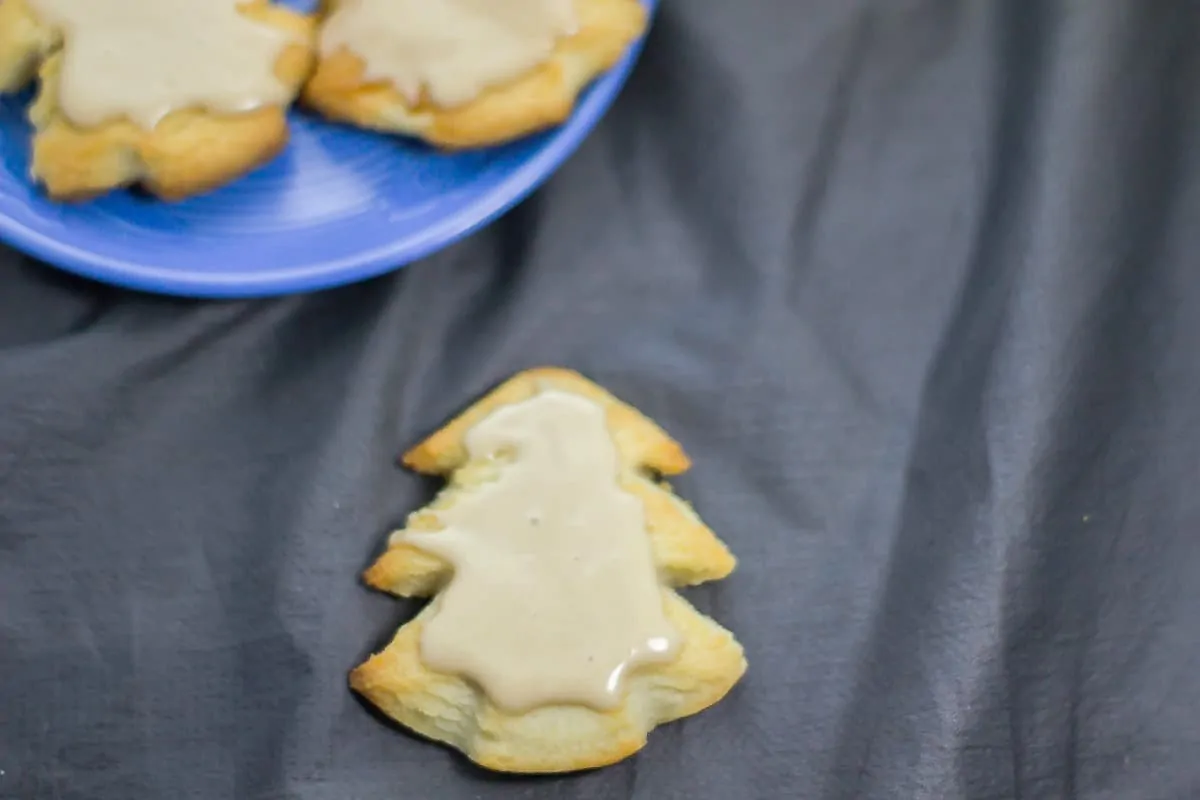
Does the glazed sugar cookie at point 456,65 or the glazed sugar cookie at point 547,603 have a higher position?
the glazed sugar cookie at point 456,65

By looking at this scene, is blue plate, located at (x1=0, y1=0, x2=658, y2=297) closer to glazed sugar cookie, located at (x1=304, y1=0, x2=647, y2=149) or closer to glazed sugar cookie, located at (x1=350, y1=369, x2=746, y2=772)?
glazed sugar cookie, located at (x1=304, y1=0, x2=647, y2=149)

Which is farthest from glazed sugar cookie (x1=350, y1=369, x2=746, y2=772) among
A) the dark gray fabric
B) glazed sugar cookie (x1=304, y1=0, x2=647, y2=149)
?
glazed sugar cookie (x1=304, y1=0, x2=647, y2=149)

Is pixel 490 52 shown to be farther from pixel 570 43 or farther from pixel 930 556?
pixel 930 556

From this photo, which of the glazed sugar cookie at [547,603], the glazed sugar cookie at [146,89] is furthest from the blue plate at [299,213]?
the glazed sugar cookie at [547,603]

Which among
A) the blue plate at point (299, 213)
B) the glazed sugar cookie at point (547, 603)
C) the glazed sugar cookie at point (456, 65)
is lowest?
the glazed sugar cookie at point (547, 603)

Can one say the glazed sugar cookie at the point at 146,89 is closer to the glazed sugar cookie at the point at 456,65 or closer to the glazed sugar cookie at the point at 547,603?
the glazed sugar cookie at the point at 456,65

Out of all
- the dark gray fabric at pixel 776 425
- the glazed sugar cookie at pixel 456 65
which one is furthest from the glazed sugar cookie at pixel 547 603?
the glazed sugar cookie at pixel 456 65
